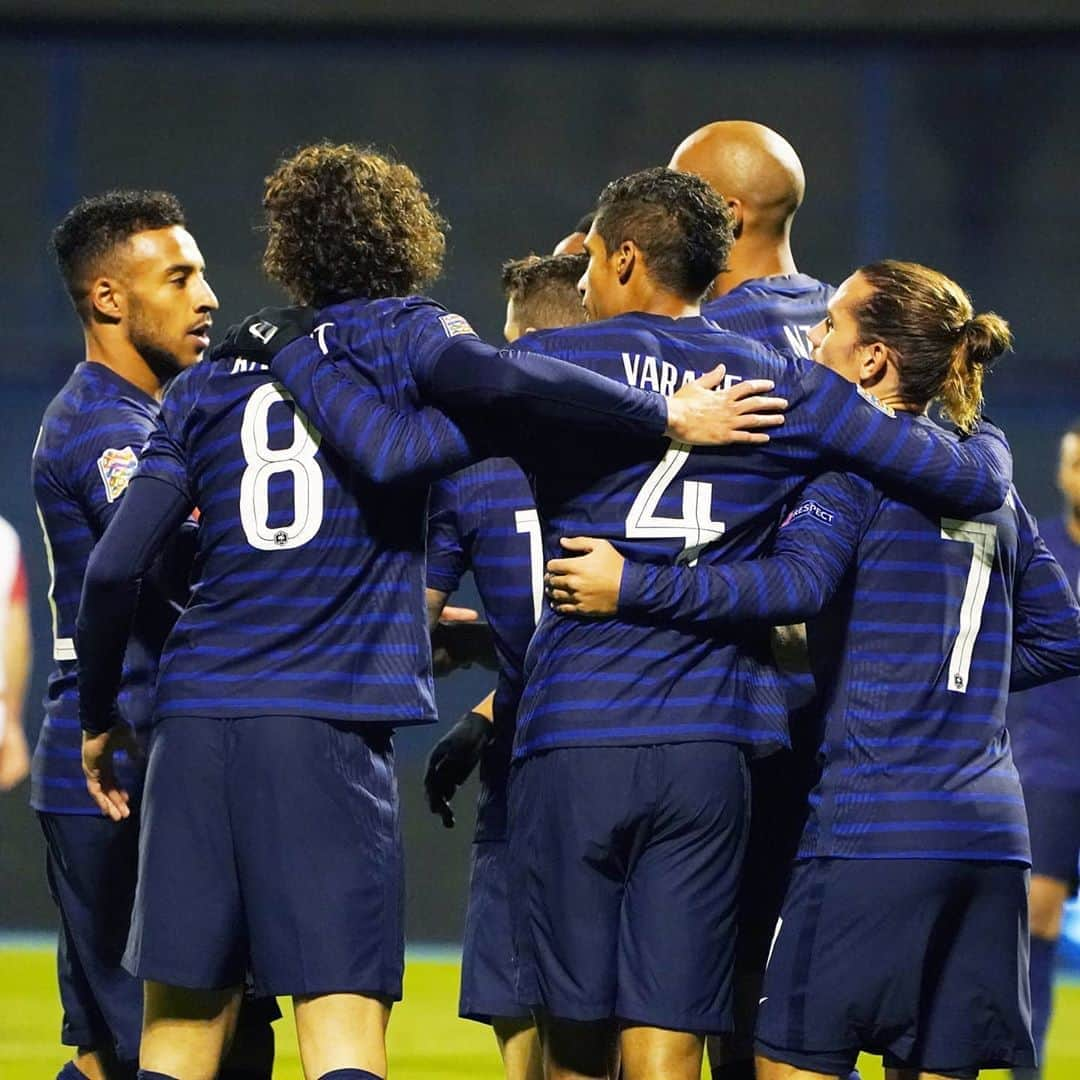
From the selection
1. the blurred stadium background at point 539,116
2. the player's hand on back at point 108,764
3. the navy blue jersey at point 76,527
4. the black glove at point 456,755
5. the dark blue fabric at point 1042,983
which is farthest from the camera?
the blurred stadium background at point 539,116

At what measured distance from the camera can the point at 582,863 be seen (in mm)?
2717

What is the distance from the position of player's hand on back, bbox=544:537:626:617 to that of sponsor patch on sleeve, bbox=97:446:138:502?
811mm

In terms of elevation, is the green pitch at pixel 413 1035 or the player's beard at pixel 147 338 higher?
the player's beard at pixel 147 338

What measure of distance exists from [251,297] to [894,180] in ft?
10.0

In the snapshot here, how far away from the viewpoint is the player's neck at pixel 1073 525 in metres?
5.22

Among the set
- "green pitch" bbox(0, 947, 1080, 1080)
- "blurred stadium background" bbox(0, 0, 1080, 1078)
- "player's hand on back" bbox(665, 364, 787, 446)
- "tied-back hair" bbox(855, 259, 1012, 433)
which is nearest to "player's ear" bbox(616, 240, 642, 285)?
"player's hand on back" bbox(665, 364, 787, 446)

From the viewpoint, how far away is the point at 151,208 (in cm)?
358

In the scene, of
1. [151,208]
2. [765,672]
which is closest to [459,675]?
[151,208]

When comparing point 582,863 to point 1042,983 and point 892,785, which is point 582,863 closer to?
point 892,785

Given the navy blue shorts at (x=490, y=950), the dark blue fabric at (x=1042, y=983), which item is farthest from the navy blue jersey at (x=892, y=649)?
the dark blue fabric at (x=1042, y=983)

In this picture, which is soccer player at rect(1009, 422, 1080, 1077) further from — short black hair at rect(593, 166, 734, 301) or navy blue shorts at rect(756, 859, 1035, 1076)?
short black hair at rect(593, 166, 734, 301)

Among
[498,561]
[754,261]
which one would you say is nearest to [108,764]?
[498,561]

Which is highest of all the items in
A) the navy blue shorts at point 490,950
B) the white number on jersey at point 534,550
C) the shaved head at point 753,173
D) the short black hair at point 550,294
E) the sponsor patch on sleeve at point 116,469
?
the shaved head at point 753,173

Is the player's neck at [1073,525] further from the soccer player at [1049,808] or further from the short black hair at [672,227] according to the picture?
the short black hair at [672,227]
